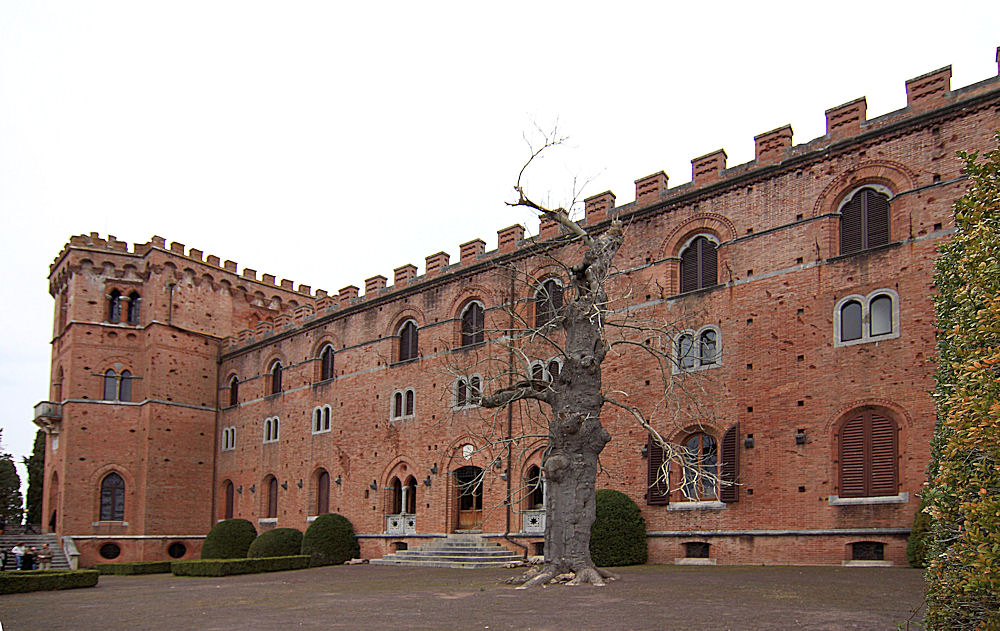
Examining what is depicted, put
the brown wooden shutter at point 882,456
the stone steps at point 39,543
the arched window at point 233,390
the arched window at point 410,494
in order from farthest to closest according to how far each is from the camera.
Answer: the arched window at point 233,390 < the stone steps at point 39,543 < the arched window at point 410,494 < the brown wooden shutter at point 882,456

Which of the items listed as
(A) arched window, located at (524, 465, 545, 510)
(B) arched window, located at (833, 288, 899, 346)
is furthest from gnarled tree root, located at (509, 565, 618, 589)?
(A) arched window, located at (524, 465, 545, 510)

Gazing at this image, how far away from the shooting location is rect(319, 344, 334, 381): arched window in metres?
33.0

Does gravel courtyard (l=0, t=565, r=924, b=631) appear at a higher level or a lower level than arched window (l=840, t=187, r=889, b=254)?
lower

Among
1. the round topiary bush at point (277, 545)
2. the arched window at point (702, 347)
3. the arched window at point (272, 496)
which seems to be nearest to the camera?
the arched window at point (702, 347)

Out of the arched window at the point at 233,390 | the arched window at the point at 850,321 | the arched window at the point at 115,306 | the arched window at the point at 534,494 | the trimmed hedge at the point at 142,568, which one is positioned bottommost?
the trimmed hedge at the point at 142,568

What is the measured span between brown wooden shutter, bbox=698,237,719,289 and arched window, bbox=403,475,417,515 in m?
12.2

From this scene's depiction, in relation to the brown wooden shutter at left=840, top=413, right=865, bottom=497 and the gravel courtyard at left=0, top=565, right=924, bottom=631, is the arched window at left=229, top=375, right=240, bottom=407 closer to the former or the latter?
the gravel courtyard at left=0, top=565, right=924, bottom=631


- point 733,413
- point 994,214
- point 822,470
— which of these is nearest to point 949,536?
point 994,214

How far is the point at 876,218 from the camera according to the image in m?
18.5

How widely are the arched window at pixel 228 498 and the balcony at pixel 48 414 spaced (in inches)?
288

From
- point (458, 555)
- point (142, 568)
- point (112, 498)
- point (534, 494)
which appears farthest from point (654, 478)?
point (112, 498)

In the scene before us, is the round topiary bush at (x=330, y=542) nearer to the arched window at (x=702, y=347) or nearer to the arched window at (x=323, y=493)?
the arched window at (x=323, y=493)

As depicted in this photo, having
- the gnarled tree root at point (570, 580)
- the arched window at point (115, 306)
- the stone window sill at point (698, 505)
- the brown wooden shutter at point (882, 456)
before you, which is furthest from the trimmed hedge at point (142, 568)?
the brown wooden shutter at point (882, 456)

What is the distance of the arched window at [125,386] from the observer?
3662 centimetres
